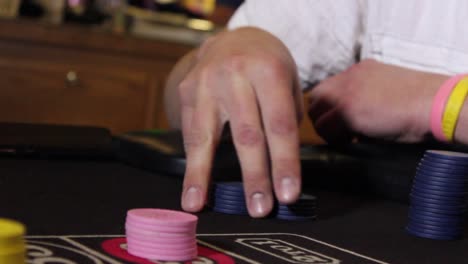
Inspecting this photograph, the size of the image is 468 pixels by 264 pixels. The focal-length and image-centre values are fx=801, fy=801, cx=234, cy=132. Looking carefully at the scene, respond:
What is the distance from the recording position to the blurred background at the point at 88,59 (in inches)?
123

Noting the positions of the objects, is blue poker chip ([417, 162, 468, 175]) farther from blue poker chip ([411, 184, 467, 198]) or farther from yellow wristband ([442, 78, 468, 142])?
yellow wristband ([442, 78, 468, 142])

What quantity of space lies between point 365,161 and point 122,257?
0.75 metres

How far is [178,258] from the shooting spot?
0.73 m

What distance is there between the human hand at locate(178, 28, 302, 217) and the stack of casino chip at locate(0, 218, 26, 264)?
433mm

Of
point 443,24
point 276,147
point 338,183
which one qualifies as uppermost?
point 443,24

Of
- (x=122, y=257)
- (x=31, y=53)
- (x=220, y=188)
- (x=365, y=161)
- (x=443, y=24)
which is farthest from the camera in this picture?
(x=31, y=53)

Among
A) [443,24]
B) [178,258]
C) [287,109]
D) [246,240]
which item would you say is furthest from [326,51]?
[178,258]

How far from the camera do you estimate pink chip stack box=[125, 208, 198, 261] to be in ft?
2.40

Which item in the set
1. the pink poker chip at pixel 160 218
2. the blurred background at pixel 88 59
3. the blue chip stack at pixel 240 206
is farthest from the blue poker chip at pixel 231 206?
the blurred background at pixel 88 59

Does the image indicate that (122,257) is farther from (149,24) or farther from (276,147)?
(149,24)

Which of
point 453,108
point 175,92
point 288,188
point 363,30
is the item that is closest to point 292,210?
point 288,188

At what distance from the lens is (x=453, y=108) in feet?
4.24

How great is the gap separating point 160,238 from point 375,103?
0.77 m

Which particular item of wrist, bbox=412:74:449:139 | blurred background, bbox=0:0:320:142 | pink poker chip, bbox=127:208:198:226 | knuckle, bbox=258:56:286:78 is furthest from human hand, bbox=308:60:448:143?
blurred background, bbox=0:0:320:142
